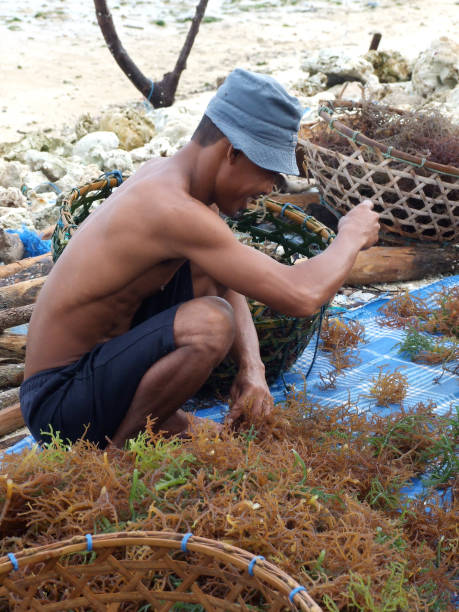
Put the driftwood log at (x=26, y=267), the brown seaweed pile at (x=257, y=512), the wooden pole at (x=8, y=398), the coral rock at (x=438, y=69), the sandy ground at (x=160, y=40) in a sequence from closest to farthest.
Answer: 1. the brown seaweed pile at (x=257, y=512)
2. the wooden pole at (x=8, y=398)
3. the driftwood log at (x=26, y=267)
4. the coral rock at (x=438, y=69)
5. the sandy ground at (x=160, y=40)

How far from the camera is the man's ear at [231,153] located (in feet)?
7.86

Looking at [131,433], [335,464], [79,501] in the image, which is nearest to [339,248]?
[335,464]

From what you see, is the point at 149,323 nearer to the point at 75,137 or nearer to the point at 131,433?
the point at 131,433

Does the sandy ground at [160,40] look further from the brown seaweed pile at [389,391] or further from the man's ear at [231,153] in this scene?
the man's ear at [231,153]

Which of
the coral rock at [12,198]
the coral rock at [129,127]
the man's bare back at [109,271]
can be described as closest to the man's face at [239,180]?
the man's bare back at [109,271]

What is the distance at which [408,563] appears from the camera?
1916 mm

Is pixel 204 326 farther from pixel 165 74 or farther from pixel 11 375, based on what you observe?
pixel 165 74

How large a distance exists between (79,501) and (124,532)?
10.5 inches

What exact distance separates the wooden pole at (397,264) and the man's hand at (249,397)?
6.20 feet

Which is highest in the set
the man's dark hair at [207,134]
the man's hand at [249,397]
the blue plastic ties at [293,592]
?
the man's dark hair at [207,134]

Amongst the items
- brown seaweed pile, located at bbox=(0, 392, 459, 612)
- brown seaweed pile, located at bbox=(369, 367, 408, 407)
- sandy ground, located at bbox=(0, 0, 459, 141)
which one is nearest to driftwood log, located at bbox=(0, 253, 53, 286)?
brown seaweed pile, located at bbox=(369, 367, 408, 407)

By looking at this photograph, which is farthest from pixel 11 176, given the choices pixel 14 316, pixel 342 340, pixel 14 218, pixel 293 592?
pixel 293 592

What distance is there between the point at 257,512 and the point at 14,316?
223cm

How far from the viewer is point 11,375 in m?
3.47
